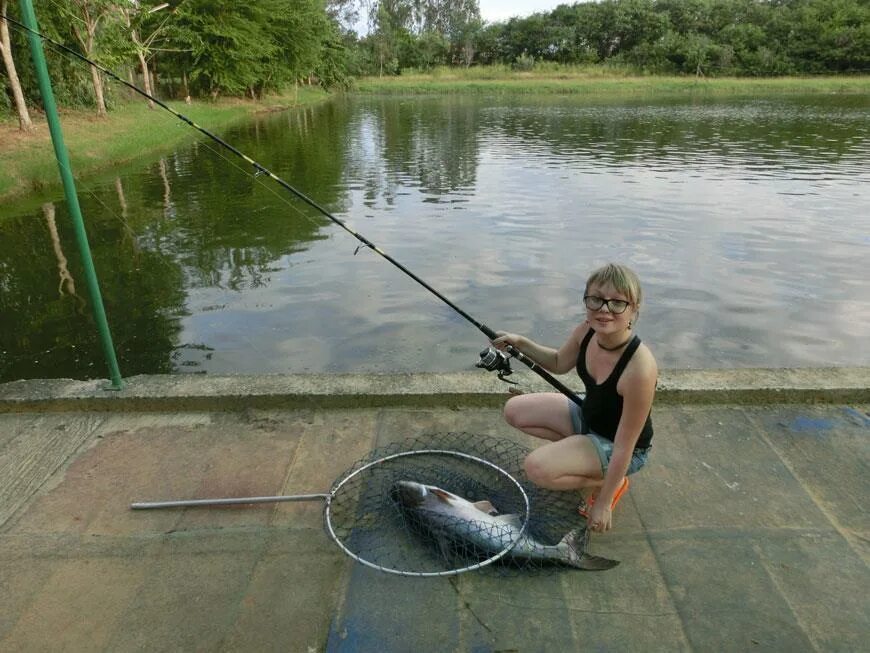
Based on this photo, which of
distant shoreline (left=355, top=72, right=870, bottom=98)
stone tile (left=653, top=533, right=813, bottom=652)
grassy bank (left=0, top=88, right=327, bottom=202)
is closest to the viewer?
stone tile (left=653, top=533, right=813, bottom=652)

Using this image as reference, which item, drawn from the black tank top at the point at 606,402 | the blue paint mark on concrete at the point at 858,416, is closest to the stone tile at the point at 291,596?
the black tank top at the point at 606,402

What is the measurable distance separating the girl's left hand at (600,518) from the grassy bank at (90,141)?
15.5 metres

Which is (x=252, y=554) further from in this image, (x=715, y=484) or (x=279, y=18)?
(x=279, y=18)

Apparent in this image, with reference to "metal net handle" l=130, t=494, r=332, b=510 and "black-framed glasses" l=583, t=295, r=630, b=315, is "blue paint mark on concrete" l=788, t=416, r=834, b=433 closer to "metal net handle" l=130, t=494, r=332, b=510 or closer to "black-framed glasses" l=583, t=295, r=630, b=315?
"black-framed glasses" l=583, t=295, r=630, b=315

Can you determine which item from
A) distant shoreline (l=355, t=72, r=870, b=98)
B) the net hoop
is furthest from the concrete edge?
distant shoreline (l=355, t=72, r=870, b=98)

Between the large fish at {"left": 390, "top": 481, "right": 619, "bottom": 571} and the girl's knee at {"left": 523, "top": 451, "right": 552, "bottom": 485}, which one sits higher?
the girl's knee at {"left": 523, "top": 451, "right": 552, "bottom": 485}

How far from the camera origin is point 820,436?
3.48m

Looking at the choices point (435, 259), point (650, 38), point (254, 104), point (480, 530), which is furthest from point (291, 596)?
point (650, 38)

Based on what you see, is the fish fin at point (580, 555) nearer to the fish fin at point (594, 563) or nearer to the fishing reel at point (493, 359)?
the fish fin at point (594, 563)

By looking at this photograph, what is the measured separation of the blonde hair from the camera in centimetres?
256

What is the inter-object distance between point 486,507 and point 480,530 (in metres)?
0.22

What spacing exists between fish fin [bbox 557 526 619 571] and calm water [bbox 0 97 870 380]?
145 inches

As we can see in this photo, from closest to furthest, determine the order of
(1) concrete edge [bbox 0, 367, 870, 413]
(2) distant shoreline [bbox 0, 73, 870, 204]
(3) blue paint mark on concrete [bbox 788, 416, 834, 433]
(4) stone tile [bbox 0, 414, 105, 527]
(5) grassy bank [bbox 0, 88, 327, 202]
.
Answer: (4) stone tile [bbox 0, 414, 105, 527] → (3) blue paint mark on concrete [bbox 788, 416, 834, 433] → (1) concrete edge [bbox 0, 367, 870, 413] → (5) grassy bank [bbox 0, 88, 327, 202] → (2) distant shoreline [bbox 0, 73, 870, 204]

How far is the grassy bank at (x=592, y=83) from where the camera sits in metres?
55.1
